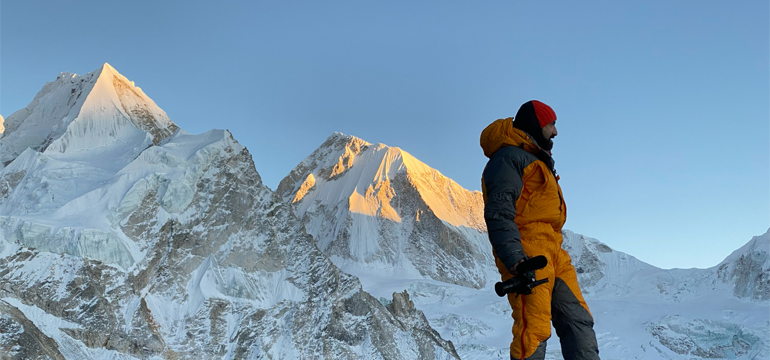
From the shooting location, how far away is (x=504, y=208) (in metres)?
5.42

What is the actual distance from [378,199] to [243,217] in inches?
2740

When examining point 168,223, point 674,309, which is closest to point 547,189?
point 168,223

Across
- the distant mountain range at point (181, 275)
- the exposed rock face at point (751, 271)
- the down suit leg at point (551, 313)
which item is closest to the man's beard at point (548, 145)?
the down suit leg at point (551, 313)

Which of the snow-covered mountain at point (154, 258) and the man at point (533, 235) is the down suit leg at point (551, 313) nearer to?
the man at point (533, 235)

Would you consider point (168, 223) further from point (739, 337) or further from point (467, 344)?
point (739, 337)

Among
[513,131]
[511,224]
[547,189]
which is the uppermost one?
[513,131]

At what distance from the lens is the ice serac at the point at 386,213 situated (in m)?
139

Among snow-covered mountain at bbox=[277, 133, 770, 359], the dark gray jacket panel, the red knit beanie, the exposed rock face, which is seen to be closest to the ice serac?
snow-covered mountain at bbox=[277, 133, 770, 359]

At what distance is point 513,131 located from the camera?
598 centimetres

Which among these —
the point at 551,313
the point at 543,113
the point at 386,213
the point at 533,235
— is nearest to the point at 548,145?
the point at 543,113

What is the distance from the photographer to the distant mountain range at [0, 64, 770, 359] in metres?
63.2

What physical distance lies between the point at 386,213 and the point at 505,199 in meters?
141

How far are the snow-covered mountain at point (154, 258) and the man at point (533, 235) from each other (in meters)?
57.2

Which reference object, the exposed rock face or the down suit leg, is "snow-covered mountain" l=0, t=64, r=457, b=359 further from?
the exposed rock face
